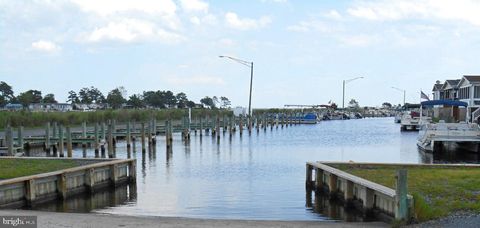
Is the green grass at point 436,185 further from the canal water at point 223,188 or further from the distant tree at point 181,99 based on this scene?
the distant tree at point 181,99

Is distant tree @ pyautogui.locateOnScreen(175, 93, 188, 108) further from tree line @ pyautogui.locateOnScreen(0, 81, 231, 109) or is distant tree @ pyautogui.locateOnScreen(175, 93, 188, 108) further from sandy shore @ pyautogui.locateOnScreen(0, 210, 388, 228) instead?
sandy shore @ pyautogui.locateOnScreen(0, 210, 388, 228)

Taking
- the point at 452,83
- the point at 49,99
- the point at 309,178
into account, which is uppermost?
the point at 452,83

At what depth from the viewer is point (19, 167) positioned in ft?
75.5

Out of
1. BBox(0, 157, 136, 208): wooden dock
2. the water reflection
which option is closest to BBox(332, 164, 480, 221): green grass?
the water reflection

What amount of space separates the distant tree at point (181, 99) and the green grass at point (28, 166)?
144 meters

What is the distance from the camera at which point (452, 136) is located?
4109 centimetres

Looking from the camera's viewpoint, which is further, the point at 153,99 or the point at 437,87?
the point at 153,99

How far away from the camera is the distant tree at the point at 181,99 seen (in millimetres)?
170137

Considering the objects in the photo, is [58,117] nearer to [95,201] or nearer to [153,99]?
[95,201]

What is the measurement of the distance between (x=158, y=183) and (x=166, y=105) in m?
142

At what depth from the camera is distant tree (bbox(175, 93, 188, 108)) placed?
17014 cm

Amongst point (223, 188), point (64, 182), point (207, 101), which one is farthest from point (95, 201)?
point (207, 101)

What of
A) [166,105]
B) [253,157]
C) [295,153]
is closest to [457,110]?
[295,153]

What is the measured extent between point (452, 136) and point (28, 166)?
94.1 ft
